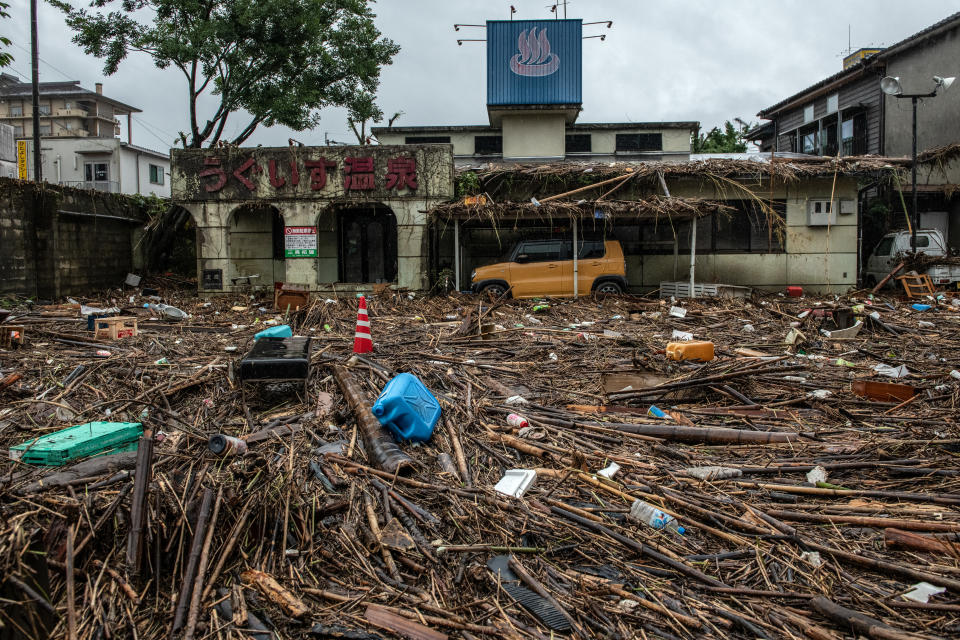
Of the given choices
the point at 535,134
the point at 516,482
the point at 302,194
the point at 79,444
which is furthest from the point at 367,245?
the point at 516,482

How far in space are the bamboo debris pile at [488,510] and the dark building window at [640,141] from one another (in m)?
16.6

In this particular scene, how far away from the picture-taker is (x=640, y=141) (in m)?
21.4

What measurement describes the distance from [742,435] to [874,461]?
33.6 inches

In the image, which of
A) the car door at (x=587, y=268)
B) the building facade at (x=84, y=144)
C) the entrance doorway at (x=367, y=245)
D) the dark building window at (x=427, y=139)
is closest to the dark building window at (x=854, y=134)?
the car door at (x=587, y=268)

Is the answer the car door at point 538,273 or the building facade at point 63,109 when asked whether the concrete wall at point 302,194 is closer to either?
the car door at point 538,273

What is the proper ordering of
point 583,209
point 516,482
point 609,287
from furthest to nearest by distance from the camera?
1. point 609,287
2. point 583,209
3. point 516,482

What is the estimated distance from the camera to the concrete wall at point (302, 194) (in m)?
14.9

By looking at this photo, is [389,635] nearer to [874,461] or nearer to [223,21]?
[874,461]

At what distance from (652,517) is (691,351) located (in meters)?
4.31

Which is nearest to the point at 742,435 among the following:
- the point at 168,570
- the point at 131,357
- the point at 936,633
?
the point at 936,633

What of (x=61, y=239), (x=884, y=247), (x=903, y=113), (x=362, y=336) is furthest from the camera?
(x=903, y=113)

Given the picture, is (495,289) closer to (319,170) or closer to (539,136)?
(319,170)

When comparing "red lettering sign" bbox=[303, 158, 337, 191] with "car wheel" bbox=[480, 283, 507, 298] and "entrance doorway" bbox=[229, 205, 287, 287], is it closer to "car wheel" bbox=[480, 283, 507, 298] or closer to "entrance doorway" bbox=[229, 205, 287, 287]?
"entrance doorway" bbox=[229, 205, 287, 287]

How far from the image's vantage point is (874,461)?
4012mm
